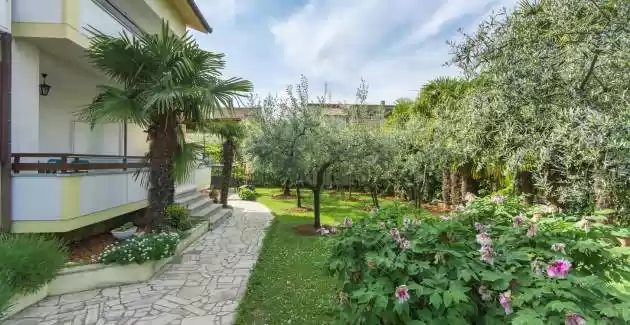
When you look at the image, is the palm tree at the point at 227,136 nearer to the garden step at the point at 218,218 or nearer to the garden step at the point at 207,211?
the garden step at the point at 207,211

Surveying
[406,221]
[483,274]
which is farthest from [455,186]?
[483,274]

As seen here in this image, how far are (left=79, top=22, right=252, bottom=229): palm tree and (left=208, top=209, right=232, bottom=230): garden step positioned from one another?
448 centimetres

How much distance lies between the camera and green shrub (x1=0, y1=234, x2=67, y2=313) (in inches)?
197

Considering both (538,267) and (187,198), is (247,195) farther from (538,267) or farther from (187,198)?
(538,267)

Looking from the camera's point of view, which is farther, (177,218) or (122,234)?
(177,218)

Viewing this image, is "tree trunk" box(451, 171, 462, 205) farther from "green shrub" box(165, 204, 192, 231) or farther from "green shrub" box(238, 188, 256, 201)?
"green shrub" box(165, 204, 192, 231)

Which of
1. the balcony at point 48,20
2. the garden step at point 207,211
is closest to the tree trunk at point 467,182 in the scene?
the garden step at point 207,211

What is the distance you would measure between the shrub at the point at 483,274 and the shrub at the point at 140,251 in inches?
203

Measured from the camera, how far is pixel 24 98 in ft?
22.1

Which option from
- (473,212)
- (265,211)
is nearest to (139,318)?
(473,212)

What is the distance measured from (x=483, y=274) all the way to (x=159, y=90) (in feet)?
23.3

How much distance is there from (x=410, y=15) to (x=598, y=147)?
765 centimetres

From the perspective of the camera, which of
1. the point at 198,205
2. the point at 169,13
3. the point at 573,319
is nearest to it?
the point at 573,319

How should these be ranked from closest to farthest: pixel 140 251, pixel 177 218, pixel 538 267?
pixel 538 267, pixel 140 251, pixel 177 218
